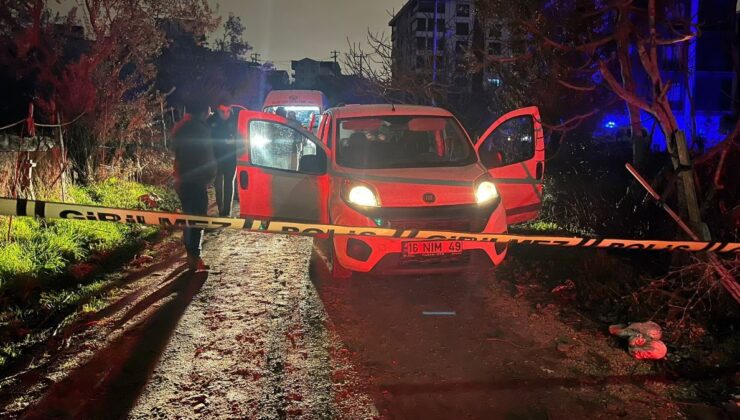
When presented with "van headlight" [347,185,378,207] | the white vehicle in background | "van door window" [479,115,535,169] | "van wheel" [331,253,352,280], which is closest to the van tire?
"van wheel" [331,253,352,280]

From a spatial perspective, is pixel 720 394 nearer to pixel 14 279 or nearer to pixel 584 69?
pixel 584 69

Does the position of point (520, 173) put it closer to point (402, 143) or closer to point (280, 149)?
point (402, 143)

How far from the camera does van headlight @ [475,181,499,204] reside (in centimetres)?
568

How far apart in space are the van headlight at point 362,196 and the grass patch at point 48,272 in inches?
102

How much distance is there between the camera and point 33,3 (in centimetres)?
1097

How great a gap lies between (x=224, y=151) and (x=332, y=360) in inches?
187

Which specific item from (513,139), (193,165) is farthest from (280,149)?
(513,139)

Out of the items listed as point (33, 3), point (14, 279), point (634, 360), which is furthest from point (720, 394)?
point (33, 3)

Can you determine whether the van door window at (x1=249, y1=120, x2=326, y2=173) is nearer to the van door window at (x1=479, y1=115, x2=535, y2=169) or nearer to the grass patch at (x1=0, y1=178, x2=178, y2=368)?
the grass patch at (x1=0, y1=178, x2=178, y2=368)

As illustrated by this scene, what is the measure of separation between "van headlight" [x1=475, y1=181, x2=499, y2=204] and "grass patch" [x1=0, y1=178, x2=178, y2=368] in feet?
12.5

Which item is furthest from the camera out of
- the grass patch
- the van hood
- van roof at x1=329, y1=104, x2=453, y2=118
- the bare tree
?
the bare tree

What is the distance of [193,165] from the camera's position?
6.76 m

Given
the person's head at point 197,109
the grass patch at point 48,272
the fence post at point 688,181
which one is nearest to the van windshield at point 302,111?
the grass patch at point 48,272

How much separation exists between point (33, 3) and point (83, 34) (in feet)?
7.92
